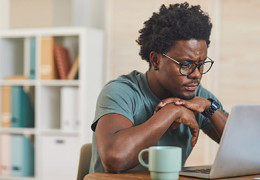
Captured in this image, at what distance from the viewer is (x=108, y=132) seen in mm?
1539

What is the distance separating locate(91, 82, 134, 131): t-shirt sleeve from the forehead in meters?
0.23

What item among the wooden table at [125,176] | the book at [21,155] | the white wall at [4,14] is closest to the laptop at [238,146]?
the wooden table at [125,176]

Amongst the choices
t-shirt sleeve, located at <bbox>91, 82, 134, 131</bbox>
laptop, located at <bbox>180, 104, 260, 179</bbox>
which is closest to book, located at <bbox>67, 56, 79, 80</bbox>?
t-shirt sleeve, located at <bbox>91, 82, 134, 131</bbox>

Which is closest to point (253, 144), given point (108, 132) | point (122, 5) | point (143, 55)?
point (108, 132)

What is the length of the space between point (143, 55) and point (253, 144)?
715 mm

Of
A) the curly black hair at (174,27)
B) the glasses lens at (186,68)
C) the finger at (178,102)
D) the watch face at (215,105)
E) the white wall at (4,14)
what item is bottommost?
the watch face at (215,105)

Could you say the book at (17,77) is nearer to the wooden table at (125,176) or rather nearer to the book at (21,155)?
the book at (21,155)

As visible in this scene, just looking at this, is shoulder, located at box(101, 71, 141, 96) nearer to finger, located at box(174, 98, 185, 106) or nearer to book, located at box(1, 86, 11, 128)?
finger, located at box(174, 98, 185, 106)

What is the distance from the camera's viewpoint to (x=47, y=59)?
398 centimetres

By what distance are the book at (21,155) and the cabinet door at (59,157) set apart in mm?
123

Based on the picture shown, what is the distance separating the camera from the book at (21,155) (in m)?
4.02

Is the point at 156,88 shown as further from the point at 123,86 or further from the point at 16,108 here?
the point at 16,108

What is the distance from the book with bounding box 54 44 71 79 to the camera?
13.0 feet

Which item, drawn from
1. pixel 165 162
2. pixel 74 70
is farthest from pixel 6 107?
pixel 165 162
